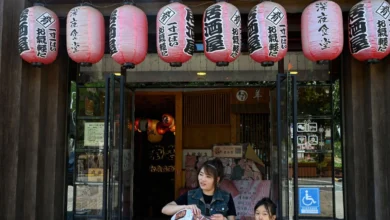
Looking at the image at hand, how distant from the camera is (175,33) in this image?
5.44m

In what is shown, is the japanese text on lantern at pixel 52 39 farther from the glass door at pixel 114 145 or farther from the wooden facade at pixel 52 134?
the glass door at pixel 114 145

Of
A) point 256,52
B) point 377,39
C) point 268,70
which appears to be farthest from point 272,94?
point 377,39

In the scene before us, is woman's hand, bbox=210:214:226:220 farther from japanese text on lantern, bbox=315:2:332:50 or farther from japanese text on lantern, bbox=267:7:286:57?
japanese text on lantern, bbox=315:2:332:50

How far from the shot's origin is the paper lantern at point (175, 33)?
5445mm

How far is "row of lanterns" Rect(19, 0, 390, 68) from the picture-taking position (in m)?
5.39

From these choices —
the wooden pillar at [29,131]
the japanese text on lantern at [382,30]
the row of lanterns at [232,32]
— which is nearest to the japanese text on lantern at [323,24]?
the row of lanterns at [232,32]

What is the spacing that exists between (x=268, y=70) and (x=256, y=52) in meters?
1.87

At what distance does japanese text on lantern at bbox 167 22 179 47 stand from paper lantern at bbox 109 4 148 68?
462 millimetres

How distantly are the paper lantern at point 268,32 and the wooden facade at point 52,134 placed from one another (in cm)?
92

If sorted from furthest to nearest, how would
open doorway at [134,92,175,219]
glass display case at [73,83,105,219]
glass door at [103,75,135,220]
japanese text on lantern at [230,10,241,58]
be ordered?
open doorway at [134,92,175,219], glass display case at [73,83,105,219], japanese text on lantern at [230,10,241,58], glass door at [103,75,135,220]

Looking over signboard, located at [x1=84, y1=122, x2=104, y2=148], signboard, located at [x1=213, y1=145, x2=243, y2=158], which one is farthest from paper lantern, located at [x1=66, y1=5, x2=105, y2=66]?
signboard, located at [x1=213, y1=145, x2=243, y2=158]

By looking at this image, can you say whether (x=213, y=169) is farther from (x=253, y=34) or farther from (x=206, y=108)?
(x=206, y=108)

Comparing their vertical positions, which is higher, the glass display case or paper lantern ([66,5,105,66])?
paper lantern ([66,5,105,66])

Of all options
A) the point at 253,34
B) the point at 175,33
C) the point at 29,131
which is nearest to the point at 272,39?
the point at 253,34
